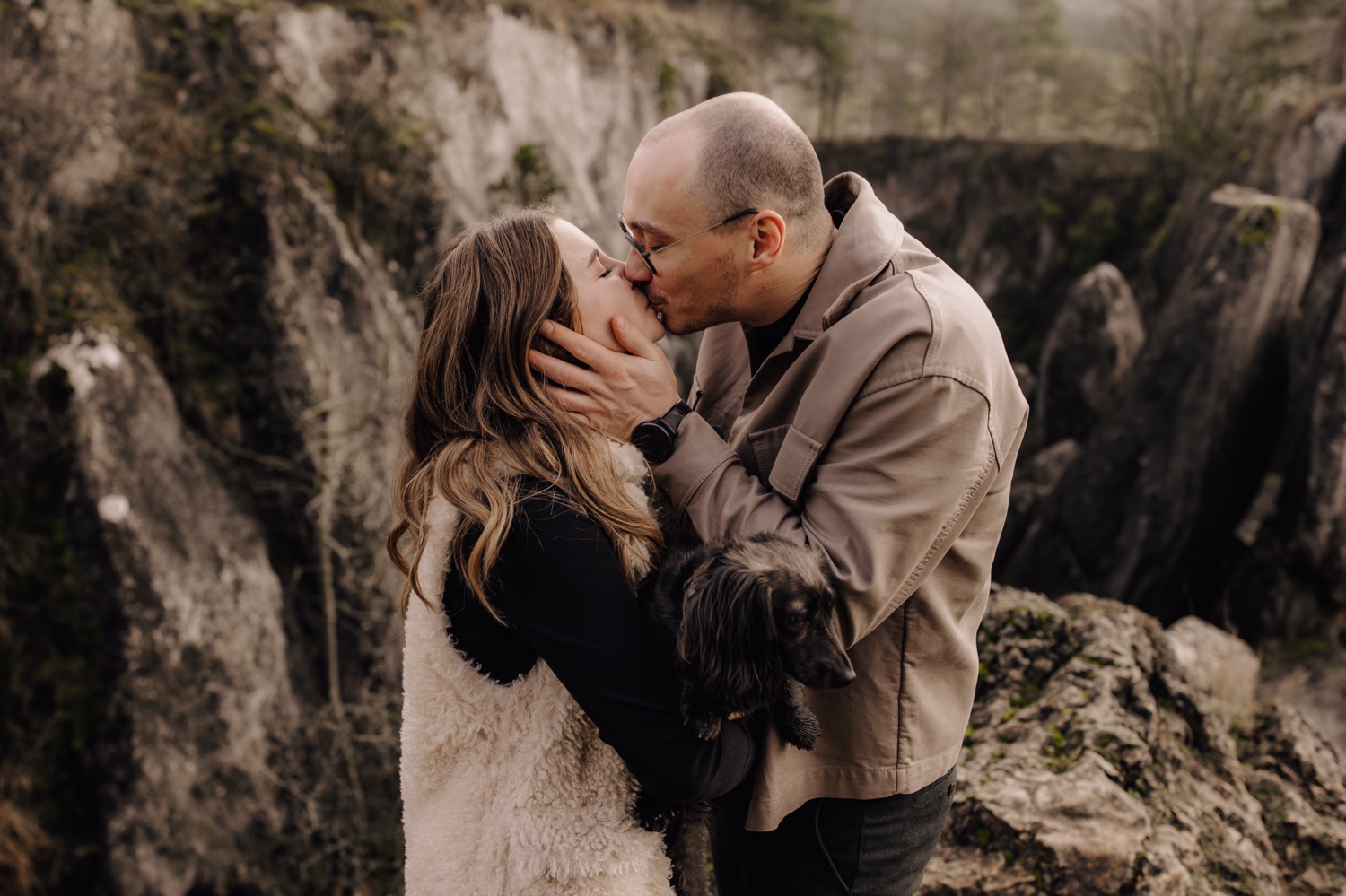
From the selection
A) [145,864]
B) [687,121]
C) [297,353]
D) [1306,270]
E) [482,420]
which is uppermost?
[687,121]

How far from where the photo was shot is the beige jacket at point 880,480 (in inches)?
68.9

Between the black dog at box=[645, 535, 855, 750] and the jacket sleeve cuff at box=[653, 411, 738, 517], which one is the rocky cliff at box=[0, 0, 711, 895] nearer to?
the jacket sleeve cuff at box=[653, 411, 738, 517]

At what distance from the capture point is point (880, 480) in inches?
69.1

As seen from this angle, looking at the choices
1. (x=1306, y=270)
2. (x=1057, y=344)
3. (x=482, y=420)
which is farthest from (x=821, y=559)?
(x=1057, y=344)

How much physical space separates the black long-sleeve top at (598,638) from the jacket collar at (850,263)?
0.80 metres

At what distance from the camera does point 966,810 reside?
2980mm

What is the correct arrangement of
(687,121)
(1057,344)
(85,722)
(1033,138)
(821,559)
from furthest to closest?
(1033,138) < (1057,344) < (85,722) < (687,121) < (821,559)

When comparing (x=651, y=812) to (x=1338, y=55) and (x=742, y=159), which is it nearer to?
(x=742, y=159)

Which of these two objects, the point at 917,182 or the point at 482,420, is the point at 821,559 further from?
the point at 917,182

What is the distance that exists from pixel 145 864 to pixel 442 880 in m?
10.1

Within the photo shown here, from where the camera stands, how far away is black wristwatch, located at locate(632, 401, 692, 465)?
2121 millimetres

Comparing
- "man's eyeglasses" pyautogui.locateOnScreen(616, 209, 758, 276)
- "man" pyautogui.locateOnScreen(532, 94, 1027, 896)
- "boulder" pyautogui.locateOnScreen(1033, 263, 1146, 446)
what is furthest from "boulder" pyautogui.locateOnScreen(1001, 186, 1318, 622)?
"man's eyeglasses" pyautogui.locateOnScreen(616, 209, 758, 276)

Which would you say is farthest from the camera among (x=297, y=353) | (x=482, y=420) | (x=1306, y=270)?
(x=1306, y=270)

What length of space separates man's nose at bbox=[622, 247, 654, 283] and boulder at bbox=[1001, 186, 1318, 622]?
12646mm
